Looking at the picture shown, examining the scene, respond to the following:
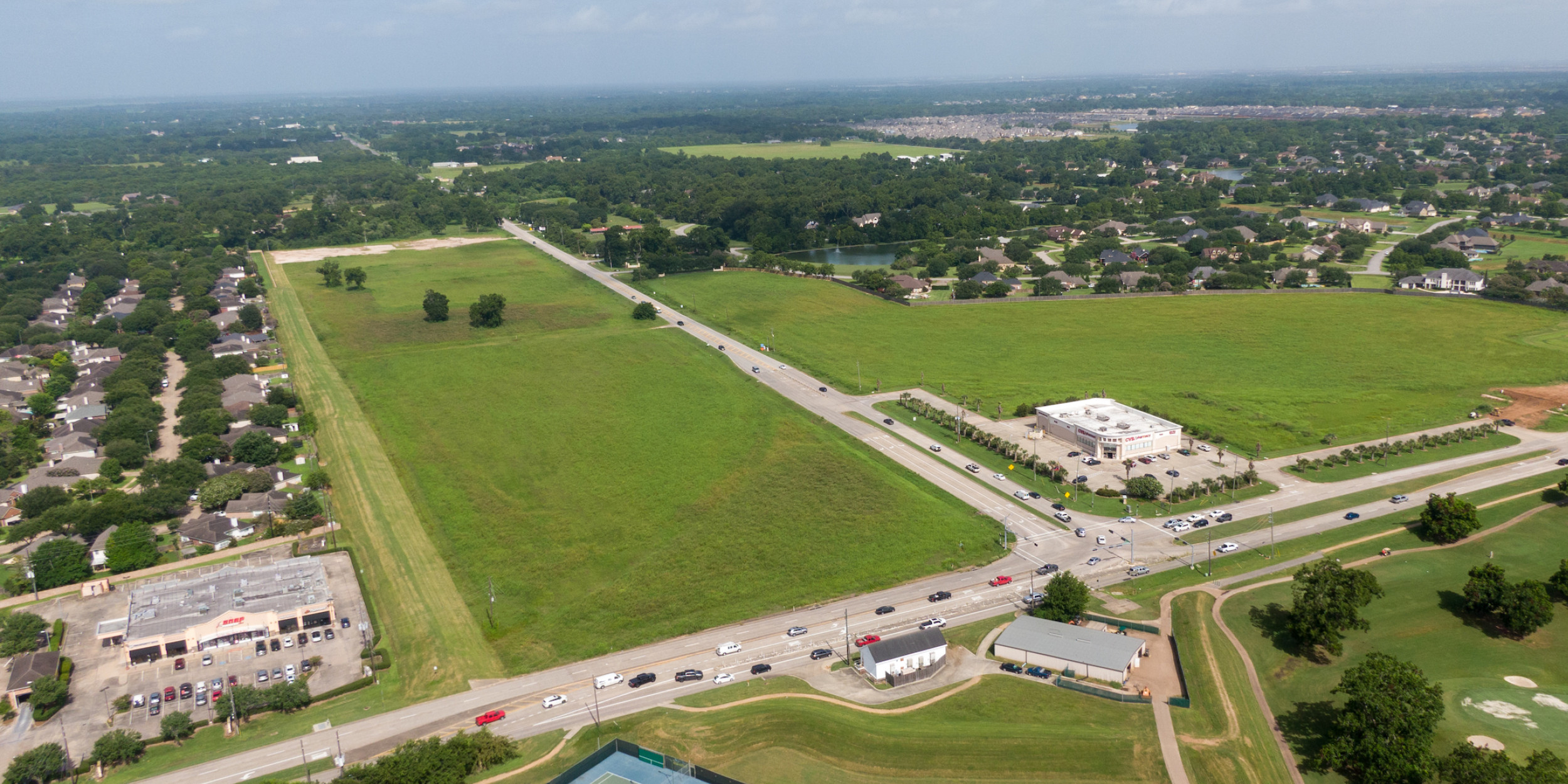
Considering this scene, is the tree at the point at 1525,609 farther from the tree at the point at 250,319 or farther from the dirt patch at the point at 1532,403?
the tree at the point at 250,319

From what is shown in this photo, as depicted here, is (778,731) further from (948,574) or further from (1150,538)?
(1150,538)

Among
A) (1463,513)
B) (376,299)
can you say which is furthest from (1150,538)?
(376,299)

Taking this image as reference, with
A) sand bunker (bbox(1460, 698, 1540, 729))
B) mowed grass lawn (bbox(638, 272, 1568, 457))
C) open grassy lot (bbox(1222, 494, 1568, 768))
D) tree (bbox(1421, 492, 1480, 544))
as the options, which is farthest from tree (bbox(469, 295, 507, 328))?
sand bunker (bbox(1460, 698, 1540, 729))

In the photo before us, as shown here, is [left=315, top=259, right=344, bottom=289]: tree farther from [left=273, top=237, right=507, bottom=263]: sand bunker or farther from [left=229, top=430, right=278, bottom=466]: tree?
[left=229, top=430, right=278, bottom=466]: tree

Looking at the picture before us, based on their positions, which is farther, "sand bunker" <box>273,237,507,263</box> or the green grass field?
"sand bunker" <box>273,237,507,263</box>

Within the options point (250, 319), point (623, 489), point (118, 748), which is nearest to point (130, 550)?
point (118, 748)
